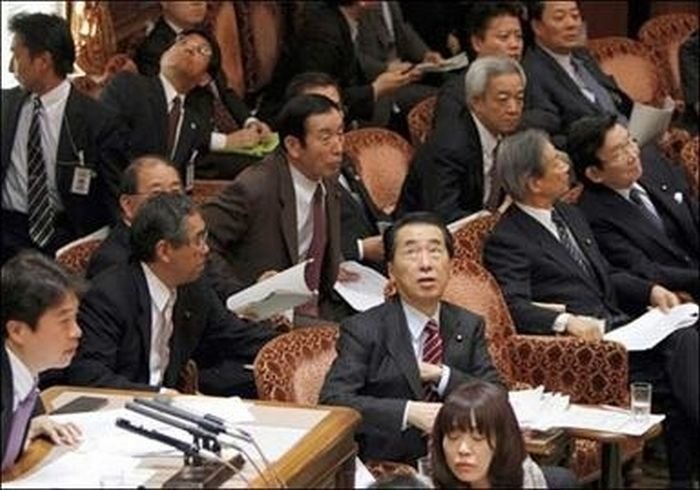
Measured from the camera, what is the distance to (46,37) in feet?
21.7

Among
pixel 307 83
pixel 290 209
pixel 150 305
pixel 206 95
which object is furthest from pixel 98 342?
pixel 206 95

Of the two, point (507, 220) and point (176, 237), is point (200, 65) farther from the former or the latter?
point (176, 237)

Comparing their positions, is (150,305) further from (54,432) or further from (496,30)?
(496,30)

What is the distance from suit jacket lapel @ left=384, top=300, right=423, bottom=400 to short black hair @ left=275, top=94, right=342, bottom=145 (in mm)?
1220

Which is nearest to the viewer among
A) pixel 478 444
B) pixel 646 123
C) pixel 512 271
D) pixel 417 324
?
pixel 478 444

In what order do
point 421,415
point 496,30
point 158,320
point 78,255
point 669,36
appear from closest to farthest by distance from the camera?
point 421,415 → point 158,320 → point 78,255 → point 496,30 → point 669,36

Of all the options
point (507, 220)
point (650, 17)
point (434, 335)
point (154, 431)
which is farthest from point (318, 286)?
point (650, 17)

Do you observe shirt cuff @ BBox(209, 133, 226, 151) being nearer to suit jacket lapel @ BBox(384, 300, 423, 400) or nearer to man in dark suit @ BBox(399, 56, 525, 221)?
man in dark suit @ BBox(399, 56, 525, 221)

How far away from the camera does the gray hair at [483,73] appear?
23.2 ft

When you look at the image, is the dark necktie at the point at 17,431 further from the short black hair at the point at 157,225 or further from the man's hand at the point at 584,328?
the man's hand at the point at 584,328

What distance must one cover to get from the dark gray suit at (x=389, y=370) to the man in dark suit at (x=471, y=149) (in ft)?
5.72

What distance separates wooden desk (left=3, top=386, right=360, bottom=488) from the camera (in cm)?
393

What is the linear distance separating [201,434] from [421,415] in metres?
1.17

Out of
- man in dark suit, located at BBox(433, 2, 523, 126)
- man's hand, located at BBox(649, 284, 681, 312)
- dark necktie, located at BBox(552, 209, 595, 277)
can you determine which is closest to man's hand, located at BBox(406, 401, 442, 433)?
dark necktie, located at BBox(552, 209, 595, 277)
